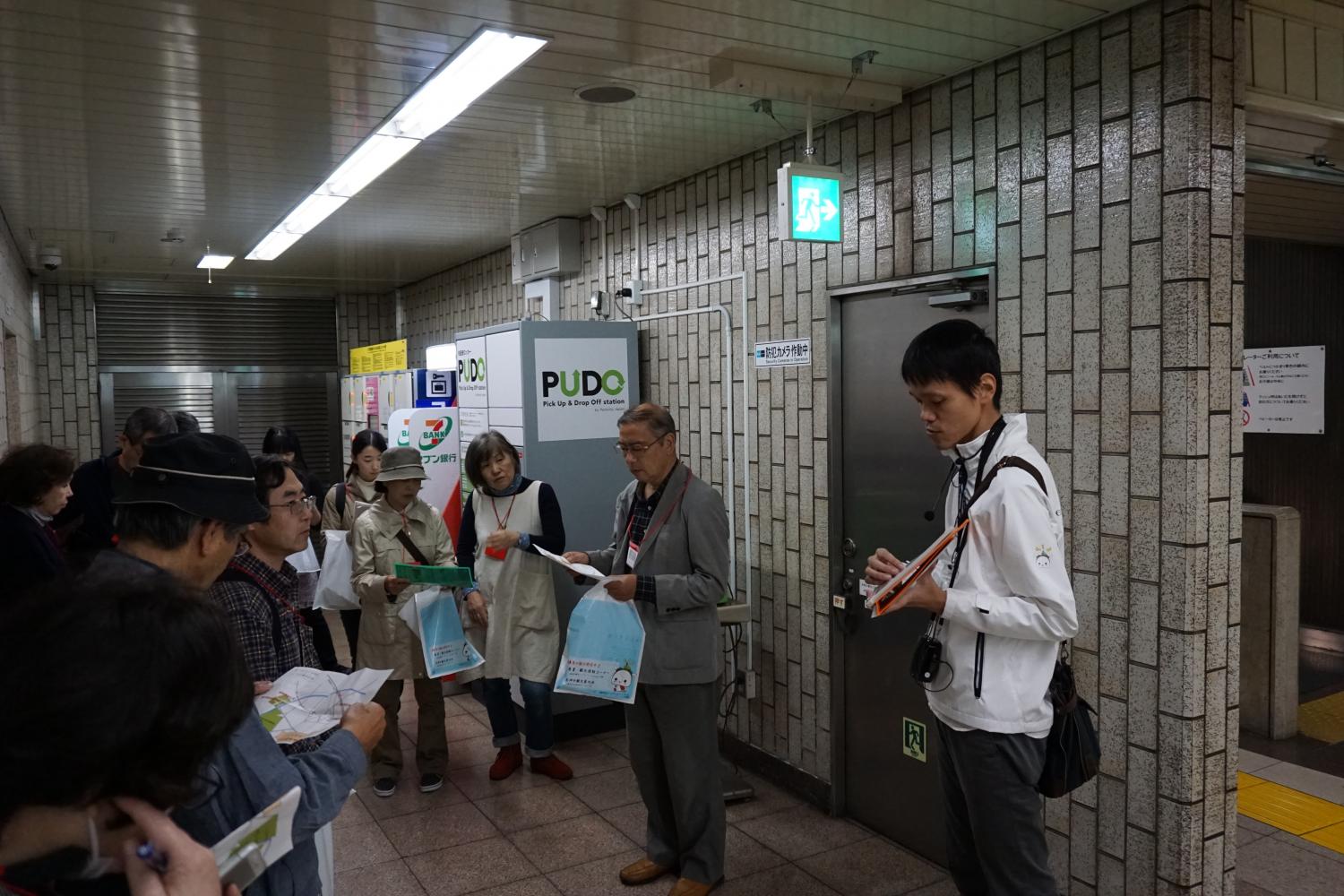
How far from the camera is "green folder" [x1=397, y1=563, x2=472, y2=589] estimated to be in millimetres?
3887

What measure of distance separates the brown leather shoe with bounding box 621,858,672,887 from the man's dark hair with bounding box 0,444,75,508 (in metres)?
2.53

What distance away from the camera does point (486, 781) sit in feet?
15.5

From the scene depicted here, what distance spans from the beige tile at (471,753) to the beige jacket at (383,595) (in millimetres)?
658

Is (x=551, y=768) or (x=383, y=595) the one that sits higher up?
(x=383, y=595)

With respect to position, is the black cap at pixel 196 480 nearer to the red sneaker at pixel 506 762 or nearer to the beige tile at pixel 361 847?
the beige tile at pixel 361 847

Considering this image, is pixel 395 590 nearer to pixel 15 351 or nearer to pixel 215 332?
pixel 15 351

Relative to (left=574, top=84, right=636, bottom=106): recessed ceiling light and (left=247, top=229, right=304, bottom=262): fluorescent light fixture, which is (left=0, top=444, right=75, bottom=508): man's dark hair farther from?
(left=247, top=229, right=304, bottom=262): fluorescent light fixture

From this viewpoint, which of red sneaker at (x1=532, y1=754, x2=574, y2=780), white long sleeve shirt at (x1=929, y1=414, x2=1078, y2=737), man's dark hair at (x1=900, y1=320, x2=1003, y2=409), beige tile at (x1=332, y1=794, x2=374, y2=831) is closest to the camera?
white long sleeve shirt at (x1=929, y1=414, x2=1078, y2=737)

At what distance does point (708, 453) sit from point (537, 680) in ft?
4.74

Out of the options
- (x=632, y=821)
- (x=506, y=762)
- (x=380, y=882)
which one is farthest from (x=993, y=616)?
(x=506, y=762)

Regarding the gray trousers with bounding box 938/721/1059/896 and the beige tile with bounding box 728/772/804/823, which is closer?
the gray trousers with bounding box 938/721/1059/896

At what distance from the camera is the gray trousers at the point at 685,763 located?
3402 millimetres

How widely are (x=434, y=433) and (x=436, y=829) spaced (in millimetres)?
2658

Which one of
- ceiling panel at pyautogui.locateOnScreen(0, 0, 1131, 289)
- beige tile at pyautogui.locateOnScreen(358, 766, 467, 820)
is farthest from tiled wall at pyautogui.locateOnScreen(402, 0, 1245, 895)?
beige tile at pyautogui.locateOnScreen(358, 766, 467, 820)
